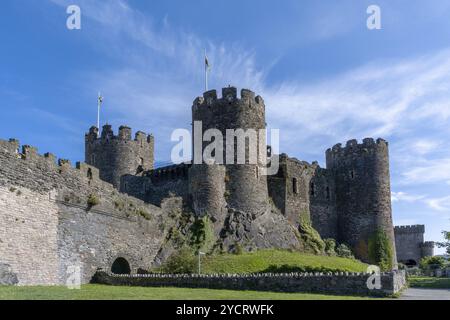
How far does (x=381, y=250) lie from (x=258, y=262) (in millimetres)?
19199

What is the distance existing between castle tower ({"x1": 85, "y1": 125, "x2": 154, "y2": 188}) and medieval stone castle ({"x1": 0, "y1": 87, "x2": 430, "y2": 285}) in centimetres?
10

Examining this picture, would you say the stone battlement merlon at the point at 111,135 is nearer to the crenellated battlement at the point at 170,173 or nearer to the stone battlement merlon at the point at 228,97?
the crenellated battlement at the point at 170,173

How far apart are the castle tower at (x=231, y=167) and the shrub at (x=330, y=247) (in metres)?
8.11

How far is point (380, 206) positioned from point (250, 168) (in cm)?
1616

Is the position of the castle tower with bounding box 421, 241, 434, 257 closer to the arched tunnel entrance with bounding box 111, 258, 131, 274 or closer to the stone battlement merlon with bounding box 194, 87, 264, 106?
the stone battlement merlon with bounding box 194, 87, 264, 106

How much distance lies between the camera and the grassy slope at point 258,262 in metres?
31.9

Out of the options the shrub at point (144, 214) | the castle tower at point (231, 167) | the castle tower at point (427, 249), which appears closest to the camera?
the shrub at point (144, 214)

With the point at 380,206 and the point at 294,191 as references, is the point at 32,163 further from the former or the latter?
the point at 380,206

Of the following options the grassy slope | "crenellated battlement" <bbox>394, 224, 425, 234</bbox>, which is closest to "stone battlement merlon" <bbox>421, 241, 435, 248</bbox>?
"crenellated battlement" <bbox>394, 224, 425, 234</bbox>

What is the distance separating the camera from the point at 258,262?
109 feet

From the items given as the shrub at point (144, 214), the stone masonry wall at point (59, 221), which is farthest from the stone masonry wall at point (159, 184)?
the stone masonry wall at point (59, 221)

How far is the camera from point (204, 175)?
37.5 m

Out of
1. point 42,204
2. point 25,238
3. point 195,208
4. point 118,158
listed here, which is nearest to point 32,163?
point 42,204

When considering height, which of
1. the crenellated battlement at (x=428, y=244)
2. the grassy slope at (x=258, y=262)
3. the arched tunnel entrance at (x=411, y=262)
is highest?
the crenellated battlement at (x=428, y=244)
